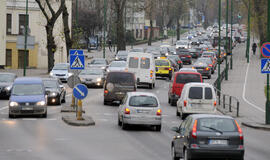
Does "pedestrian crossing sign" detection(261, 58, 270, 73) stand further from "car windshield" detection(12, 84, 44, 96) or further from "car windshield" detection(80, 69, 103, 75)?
"car windshield" detection(80, 69, 103, 75)

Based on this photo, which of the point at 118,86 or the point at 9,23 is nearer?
the point at 118,86

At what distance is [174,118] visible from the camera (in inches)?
1244

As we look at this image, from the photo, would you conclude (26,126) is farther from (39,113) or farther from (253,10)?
(253,10)

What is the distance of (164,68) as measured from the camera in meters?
58.1

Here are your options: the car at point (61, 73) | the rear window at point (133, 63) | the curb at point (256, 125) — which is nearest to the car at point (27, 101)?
the curb at point (256, 125)

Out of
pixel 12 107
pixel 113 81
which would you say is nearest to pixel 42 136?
pixel 12 107

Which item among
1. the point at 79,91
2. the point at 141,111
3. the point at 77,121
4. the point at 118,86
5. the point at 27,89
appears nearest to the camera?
the point at 141,111

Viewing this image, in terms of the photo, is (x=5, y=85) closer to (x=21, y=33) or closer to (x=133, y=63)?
(x=133, y=63)

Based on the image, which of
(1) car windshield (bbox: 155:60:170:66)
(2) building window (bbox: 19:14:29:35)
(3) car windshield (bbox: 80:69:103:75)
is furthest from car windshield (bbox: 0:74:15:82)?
(2) building window (bbox: 19:14:29:35)

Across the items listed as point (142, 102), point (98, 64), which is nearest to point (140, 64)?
point (98, 64)

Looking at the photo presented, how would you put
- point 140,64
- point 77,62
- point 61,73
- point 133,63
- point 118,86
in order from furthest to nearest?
point 61,73, point 140,64, point 133,63, point 118,86, point 77,62

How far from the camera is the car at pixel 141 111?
25.6 m

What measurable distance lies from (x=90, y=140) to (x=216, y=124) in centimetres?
753

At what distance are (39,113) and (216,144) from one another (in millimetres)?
14752
